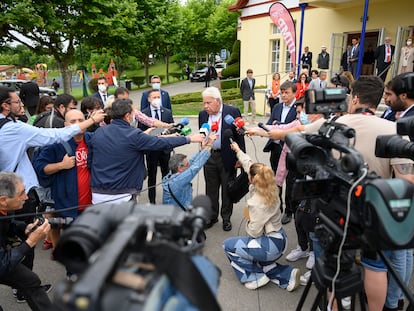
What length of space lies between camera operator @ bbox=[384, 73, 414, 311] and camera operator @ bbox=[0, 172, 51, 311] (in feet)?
9.11

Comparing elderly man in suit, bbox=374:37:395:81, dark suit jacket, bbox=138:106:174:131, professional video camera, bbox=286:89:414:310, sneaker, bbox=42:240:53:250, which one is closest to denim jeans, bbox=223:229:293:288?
professional video camera, bbox=286:89:414:310

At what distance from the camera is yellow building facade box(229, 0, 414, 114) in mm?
12338

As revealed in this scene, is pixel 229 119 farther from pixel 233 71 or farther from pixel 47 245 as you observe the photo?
pixel 233 71

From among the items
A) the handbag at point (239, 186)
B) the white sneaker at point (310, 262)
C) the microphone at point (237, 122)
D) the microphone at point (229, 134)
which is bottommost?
the white sneaker at point (310, 262)

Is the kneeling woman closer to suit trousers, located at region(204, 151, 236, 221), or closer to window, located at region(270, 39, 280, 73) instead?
suit trousers, located at region(204, 151, 236, 221)

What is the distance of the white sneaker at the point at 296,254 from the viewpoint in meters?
3.87

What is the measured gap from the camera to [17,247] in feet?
8.15

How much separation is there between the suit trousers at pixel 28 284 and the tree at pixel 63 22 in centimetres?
1588

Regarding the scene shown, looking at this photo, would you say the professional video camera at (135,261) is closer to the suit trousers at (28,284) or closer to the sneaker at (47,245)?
the suit trousers at (28,284)

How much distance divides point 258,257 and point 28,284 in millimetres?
2033

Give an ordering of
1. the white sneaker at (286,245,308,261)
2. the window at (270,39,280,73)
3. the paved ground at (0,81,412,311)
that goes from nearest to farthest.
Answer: the paved ground at (0,81,412,311), the white sneaker at (286,245,308,261), the window at (270,39,280,73)

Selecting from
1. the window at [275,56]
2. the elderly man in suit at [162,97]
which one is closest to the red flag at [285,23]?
the window at [275,56]

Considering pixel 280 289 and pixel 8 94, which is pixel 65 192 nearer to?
pixel 8 94

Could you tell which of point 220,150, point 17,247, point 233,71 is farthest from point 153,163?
point 233,71
